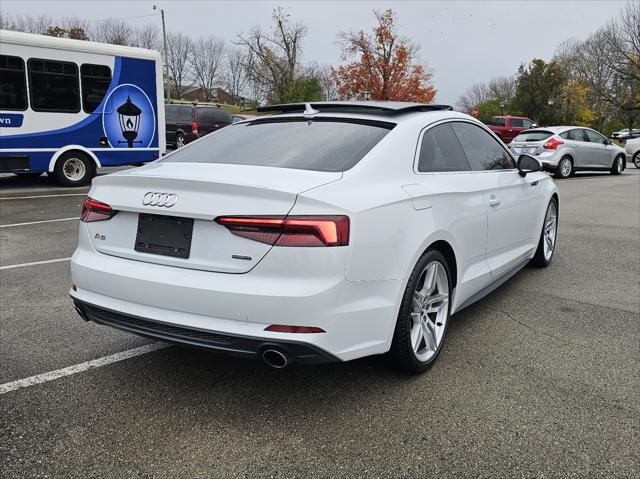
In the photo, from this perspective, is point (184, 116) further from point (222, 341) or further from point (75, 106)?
point (222, 341)

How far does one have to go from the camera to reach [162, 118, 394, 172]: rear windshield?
302cm

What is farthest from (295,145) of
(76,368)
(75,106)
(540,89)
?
(540,89)

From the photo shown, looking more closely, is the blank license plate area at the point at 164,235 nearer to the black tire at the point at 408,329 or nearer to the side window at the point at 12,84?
the black tire at the point at 408,329

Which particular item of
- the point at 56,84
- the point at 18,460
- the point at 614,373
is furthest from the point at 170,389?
the point at 56,84

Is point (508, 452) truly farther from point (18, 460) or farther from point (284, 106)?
point (284, 106)

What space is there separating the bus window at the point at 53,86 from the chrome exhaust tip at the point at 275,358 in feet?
35.5

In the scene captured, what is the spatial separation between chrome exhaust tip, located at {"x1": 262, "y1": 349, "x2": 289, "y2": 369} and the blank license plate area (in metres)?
0.62

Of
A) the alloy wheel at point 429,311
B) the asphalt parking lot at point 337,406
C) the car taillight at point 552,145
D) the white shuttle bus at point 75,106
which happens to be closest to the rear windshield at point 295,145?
the alloy wheel at point 429,311

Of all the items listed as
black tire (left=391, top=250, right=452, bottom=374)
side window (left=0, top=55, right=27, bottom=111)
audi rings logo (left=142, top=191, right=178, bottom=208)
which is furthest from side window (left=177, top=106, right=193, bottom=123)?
black tire (left=391, top=250, right=452, bottom=374)

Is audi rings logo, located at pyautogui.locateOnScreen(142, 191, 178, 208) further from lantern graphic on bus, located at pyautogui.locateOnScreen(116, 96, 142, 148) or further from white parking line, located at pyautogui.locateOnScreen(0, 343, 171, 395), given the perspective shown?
lantern graphic on bus, located at pyautogui.locateOnScreen(116, 96, 142, 148)

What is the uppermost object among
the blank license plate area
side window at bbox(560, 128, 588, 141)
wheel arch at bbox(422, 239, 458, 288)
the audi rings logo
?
side window at bbox(560, 128, 588, 141)

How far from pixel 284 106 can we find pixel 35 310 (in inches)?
99.2

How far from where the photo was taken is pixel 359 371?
333cm

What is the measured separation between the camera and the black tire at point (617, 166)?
58.5 feet
